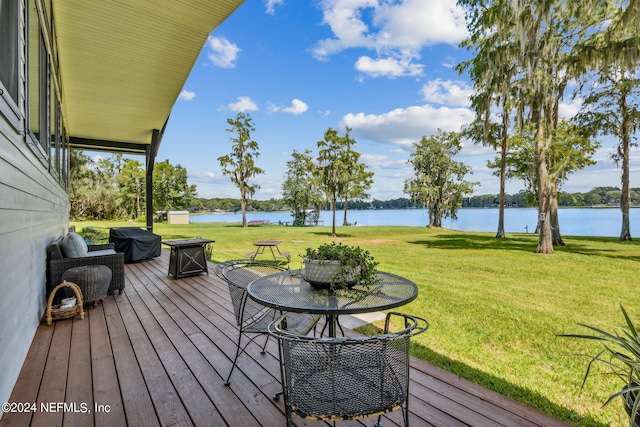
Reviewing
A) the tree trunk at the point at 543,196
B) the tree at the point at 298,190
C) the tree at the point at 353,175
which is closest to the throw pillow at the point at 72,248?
the tree trunk at the point at 543,196

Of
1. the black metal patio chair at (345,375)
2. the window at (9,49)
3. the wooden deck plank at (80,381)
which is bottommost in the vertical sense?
the wooden deck plank at (80,381)

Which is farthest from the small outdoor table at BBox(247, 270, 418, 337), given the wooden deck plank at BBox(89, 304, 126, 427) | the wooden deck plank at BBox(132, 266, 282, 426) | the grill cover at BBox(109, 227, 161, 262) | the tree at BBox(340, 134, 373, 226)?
the tree at BBox(340, 134, 373, 226)

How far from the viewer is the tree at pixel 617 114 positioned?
1107cm

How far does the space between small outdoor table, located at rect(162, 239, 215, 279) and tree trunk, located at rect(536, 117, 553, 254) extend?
964 cm

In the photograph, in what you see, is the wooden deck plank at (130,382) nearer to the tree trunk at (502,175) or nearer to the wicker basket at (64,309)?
the wicker basket at (64,309)

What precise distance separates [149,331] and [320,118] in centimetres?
2433

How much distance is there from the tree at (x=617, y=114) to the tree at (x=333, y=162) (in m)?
9.71

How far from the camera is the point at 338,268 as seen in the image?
1.87m

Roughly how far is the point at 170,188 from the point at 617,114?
3114 centimetres

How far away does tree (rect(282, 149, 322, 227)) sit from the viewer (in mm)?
26347

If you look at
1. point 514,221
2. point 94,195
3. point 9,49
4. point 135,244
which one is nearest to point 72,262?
point 9,49

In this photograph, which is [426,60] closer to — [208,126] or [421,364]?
[208,126]

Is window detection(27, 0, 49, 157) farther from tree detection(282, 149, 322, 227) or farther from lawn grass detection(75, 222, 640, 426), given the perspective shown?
tree detection(282, 149, 322, 227)

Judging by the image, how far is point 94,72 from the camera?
456cm
